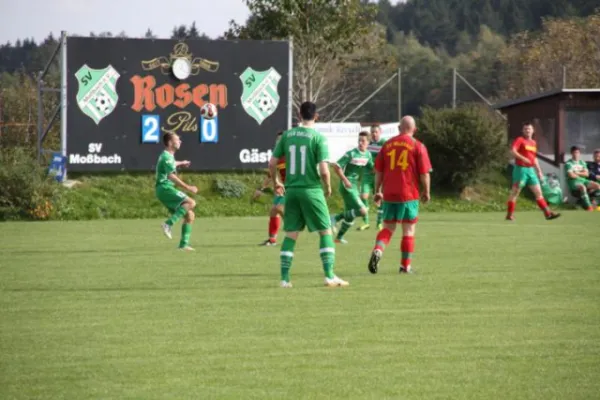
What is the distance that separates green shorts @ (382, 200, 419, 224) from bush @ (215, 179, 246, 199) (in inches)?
820

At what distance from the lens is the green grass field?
300 inches

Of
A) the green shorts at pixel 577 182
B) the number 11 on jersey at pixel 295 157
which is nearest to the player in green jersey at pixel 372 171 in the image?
the number 11 on jersey at pixel 295 157

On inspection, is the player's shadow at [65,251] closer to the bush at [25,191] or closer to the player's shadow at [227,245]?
the player's shadow at [227,245]

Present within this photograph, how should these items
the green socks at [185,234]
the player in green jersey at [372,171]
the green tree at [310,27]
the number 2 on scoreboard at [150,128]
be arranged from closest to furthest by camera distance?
the green socks at [185,234] < the player in green jersey at [372,171] < the number 2 on scoreboard at [150,128] < the green tree at [310,27]

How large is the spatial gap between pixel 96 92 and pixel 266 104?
5.06 m

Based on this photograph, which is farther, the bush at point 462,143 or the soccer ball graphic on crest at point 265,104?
the bush at point 462,143

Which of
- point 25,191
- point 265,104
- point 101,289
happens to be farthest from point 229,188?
point 101,289

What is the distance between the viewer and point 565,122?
1620 inches

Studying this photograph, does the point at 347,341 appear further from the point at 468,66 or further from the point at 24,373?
the point at 468,66

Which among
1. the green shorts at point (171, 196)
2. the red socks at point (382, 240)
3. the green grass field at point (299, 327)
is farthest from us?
the green shorts at point (171, 196)

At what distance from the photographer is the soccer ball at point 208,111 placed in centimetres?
3500

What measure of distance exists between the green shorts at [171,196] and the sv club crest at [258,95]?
1576cm

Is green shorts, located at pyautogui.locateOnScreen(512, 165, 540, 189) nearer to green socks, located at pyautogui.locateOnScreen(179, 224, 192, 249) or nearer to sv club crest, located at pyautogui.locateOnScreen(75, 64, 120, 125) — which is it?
green socks, located at pyautogui.locateOnScreen(179, 224, 192, 249)

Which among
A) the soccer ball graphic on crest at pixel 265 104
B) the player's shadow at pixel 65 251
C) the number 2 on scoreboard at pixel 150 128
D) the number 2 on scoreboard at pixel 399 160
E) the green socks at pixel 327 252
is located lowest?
the player's shadow at pixel 65 251
